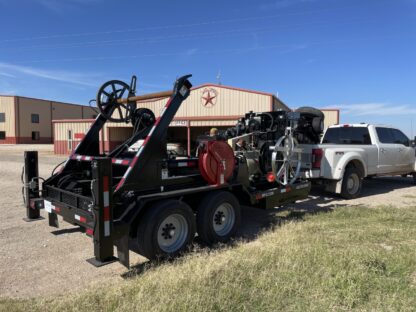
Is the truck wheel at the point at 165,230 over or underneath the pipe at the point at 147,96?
underneath

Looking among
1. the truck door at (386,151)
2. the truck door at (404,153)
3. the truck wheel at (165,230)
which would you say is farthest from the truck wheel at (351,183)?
the truck wheel at (165,230)

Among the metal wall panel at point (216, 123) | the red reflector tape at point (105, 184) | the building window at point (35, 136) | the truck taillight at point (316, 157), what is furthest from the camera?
the building window at point (35, 136)

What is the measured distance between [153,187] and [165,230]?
0.59 metres

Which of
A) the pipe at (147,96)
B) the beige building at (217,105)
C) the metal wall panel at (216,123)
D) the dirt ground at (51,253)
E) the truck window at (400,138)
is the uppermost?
the beige building at (217,105)

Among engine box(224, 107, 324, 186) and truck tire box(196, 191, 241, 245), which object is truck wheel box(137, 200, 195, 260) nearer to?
truck tire box(196, 191, 241, 245)

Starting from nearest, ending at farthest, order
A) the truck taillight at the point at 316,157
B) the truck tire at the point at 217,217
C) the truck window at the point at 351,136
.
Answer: the truck tire at the point at 217,217 < the truck taillight at the point at 316,157 < the truck window at the point at 351,136

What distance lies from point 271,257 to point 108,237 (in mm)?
1940

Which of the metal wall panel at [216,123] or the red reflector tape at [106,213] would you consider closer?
the red reflector tape at [106,213]

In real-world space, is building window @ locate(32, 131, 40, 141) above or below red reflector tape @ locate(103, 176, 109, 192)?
above

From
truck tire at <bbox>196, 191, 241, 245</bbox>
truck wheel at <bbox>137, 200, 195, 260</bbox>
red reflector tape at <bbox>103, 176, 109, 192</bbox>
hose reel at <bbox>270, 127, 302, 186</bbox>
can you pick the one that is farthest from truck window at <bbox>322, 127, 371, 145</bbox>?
red reflector tape at <bbox>103, 176, 109, 192</bbox>

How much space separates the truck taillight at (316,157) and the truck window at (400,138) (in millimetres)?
3742

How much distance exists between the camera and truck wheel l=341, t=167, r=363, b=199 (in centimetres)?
874

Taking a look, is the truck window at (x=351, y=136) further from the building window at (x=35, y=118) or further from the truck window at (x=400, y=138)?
the building window at (x=35, y=118)

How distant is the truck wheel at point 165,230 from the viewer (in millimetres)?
4340
